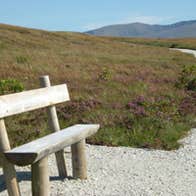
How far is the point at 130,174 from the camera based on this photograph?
7.73 m

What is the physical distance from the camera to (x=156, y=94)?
1655 centimetres

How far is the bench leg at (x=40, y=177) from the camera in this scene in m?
5.87

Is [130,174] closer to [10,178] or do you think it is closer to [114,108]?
[10,178]

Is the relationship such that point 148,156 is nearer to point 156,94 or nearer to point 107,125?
point 107,125

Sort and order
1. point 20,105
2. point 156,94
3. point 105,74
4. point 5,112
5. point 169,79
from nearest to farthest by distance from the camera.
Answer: point 5,112 → point 20,105 → point 156,94 → point 105,74 → point 169,79

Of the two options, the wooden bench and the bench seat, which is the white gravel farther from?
the bench seat

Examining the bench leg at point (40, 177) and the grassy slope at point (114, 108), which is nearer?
the bench leg at point (40, 177)

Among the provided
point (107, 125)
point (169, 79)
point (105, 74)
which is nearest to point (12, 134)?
point (107, 125)

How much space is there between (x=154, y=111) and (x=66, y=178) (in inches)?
232

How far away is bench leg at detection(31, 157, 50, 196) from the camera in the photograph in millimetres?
5867

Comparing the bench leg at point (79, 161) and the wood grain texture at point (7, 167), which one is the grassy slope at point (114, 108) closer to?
the bench leg at point (79, 161)

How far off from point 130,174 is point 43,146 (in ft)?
7.50

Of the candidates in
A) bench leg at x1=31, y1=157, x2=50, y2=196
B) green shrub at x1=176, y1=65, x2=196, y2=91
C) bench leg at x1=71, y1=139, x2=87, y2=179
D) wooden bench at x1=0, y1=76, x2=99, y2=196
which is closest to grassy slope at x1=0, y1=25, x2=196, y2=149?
green shrub at x1=176, y1=65, x2=196, y2=91

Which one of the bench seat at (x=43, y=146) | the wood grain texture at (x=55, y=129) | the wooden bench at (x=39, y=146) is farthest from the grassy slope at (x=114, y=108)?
the bench seat at (x=43, y=146)
